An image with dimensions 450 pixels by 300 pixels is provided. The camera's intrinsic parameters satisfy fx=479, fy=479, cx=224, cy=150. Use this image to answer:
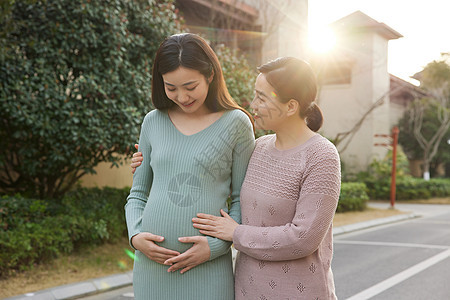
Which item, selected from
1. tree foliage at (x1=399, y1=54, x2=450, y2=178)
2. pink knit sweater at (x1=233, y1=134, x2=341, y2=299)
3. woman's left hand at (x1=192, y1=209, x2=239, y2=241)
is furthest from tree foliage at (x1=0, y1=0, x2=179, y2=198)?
tree foliage at (x1=399, y1=54, x2=450, y2=178)

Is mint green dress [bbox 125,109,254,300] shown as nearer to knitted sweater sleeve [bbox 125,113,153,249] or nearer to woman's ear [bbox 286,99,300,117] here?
knitted sweater sleeve [bbox 125,113,153,249]

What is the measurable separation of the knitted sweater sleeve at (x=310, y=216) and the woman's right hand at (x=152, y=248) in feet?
1.21

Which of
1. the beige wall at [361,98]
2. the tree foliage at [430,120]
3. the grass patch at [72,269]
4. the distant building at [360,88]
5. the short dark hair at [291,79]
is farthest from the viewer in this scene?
the tree foliage at [430,120]

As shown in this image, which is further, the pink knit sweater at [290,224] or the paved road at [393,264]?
the paved road at [393,264]

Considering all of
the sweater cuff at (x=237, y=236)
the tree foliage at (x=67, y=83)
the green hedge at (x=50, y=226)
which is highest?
the tree foliage at (x=67, y=83)

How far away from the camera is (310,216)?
5.62ft

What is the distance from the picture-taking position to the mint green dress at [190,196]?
1913 millimetres

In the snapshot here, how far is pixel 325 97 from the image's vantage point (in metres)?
23.4

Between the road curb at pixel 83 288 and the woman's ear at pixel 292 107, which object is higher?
the woman's ear at pixel 292 107

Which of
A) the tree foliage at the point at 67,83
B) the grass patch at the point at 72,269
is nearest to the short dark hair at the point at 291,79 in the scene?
the grass patch at the point at 72,269

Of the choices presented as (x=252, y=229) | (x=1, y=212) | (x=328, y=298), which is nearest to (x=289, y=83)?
(x=252, y=229)

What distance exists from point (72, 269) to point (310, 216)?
4864mm

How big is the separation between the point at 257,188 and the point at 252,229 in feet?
0.54

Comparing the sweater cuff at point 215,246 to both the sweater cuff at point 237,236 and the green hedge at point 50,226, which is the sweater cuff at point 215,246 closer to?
the sweater cuff at point 237,236
